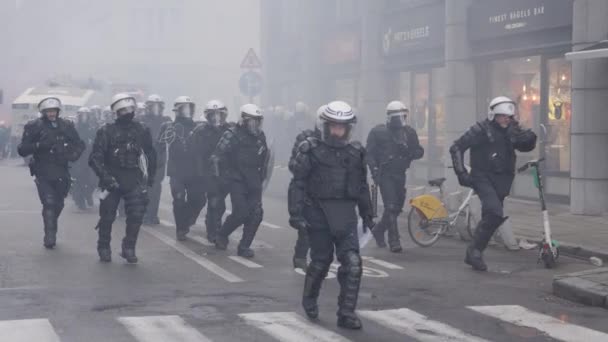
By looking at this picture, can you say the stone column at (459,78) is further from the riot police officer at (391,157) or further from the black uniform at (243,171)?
the black uniform at (243,171)

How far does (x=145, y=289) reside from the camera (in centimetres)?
930

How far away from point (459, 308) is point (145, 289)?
9.20 ft

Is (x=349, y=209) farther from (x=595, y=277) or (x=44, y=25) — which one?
(x=44, y=25)

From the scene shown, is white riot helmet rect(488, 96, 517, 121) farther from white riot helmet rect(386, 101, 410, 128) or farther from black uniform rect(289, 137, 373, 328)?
black uniform rect(289, 137, 373, 328)

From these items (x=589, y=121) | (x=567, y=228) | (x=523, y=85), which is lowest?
(x=567, y=228)

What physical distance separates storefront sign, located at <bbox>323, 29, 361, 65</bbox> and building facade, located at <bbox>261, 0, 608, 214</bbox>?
0.09 ft

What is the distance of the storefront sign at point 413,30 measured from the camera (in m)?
22.7

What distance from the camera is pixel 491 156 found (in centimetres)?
1079

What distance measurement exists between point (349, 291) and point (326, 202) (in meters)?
0.72

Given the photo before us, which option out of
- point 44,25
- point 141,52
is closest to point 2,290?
point 141,52

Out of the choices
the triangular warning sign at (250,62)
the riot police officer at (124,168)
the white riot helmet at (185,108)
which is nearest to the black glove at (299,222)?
the riot police officer at (124,168)

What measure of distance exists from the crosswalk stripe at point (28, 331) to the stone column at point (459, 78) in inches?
545

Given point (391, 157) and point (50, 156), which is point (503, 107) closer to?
point (391, 157)

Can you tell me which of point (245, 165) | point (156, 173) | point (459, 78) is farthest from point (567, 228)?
point (459, 78)
